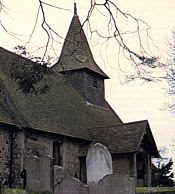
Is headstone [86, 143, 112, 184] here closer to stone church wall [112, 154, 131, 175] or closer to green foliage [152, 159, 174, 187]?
stone church wall [112, 154, 131, 175]

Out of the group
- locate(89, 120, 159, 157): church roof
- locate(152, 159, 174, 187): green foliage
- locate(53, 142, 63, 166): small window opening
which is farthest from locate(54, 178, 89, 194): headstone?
locate(152, 159, 174, 187): green foliage

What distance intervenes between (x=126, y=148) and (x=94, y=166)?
Result: 53.1 ft

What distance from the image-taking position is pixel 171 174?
3659cm

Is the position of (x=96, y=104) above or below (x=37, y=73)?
above

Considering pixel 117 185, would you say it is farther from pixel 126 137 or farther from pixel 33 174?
pixel 126 137

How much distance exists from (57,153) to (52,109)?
3316 millimetres

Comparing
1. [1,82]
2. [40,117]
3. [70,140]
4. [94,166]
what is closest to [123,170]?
[70,140]

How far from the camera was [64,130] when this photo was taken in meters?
28.5

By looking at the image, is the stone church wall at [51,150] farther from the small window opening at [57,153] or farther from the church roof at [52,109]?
the church roof at [52,109]

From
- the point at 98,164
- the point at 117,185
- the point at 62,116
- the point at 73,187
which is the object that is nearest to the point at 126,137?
the point at 62,116

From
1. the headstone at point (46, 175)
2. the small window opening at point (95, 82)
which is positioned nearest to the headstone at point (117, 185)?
the headstone at point (46, 175)

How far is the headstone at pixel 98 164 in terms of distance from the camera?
1253 centimetres

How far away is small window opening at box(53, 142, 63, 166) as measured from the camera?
27.6 m

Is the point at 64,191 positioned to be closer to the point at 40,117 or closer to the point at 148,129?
the point at 40,117
